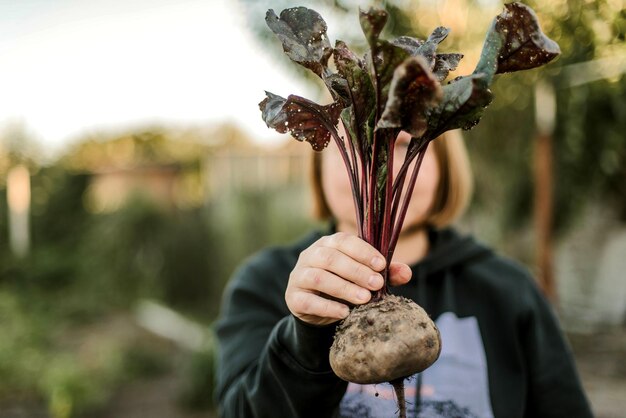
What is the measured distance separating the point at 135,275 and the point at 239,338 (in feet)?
25.9

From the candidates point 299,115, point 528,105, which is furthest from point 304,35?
point 528,105

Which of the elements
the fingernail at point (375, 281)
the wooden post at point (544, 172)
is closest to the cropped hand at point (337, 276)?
the fingernail at point (375, 281)

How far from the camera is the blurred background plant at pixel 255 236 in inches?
140

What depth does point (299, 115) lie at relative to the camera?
1077mm

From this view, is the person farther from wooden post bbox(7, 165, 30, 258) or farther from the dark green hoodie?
wooden post bbox(7, 165, 30, 258)

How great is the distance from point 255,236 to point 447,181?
6065mm

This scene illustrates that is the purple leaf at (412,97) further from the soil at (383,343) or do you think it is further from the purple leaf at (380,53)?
the soil at (383,343)

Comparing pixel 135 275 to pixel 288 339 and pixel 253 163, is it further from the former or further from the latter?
pixel 288 339

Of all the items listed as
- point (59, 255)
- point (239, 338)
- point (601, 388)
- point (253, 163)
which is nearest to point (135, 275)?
point (253, 163)

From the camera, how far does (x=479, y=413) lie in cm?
154

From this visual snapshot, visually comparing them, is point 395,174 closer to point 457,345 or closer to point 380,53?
point 457,345

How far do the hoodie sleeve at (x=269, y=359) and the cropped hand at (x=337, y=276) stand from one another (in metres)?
0.10

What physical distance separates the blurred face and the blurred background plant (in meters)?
0.33

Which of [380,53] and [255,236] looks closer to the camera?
[380,53]
